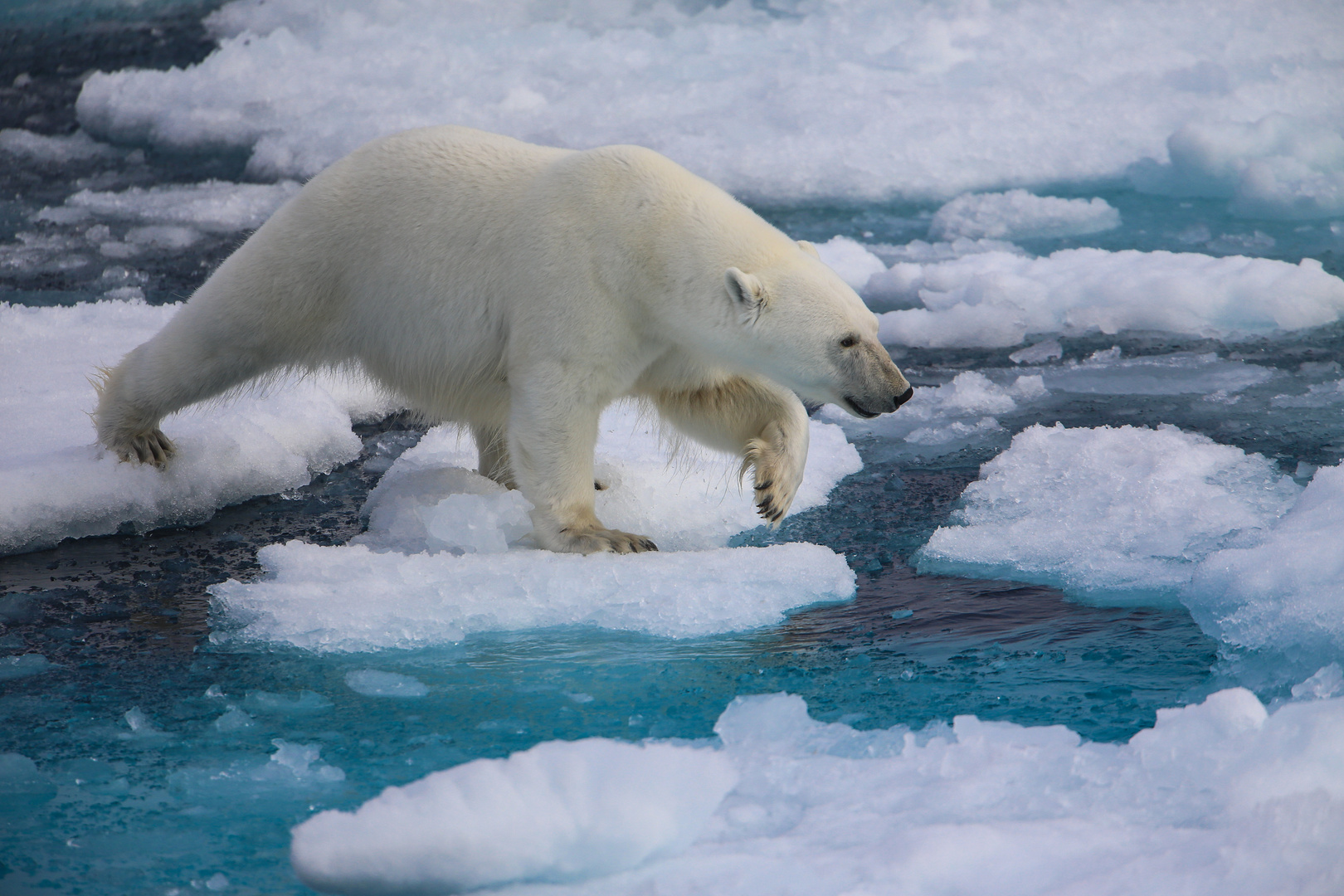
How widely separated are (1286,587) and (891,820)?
1.11 meters

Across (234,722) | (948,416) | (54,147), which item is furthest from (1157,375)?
(54,147)

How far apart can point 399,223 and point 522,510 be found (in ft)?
2.70

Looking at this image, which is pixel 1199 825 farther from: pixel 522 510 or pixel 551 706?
pixel 522 510

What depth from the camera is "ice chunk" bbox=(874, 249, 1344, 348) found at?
517 centimetres

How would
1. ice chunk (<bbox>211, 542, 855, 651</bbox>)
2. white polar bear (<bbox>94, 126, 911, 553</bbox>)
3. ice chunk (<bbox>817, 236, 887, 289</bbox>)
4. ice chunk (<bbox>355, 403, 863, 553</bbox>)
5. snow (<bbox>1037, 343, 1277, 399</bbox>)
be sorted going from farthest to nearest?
ice chunk (<bbox>817, 236, 887, 289</bbox>)
snow (<bbox>1037, 343, 1277, 399</bbox>)
ice chunk (<bbox>355, 403, 863, 553</bbox>)
white polar bear (<bbox>94, 126, 911, 553</bbox>)
ice chunk (<bbox>211, 542, 855, 651</bbox>)

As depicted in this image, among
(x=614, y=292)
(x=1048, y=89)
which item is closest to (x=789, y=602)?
(x=614, y=292)

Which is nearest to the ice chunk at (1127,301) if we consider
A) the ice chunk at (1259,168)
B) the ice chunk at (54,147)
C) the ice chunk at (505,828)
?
the ice chunk at (1259,168)

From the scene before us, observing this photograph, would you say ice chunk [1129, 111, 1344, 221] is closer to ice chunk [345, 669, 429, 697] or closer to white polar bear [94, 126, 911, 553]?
white polar bear [94, 126, 911, 553]

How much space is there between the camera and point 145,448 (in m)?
3.61

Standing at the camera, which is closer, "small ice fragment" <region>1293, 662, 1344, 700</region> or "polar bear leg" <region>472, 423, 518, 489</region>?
"small ice fragment" <region>1293, 662, 1344, 700</region>

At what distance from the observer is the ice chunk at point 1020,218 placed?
6750 mm

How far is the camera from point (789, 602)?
9.23ft

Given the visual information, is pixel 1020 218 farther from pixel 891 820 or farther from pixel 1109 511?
pixel 891 820

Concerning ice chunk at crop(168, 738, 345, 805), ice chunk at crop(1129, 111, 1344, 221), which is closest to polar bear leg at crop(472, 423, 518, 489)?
ice chunk at crop(168, 738, 345, 805)
